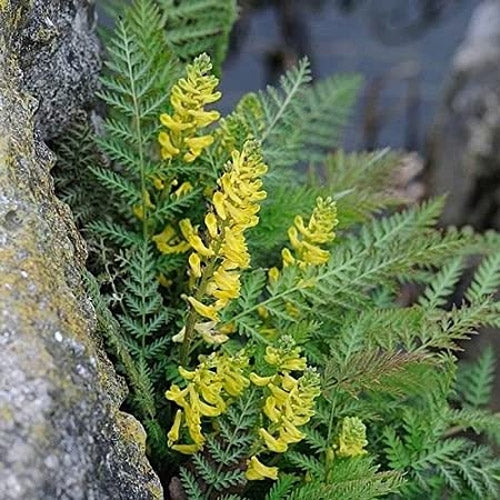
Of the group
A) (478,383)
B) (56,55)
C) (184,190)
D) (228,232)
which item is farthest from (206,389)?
(478,383)

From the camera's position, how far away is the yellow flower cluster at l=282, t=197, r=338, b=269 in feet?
4.55

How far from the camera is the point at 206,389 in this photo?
1.29 metres

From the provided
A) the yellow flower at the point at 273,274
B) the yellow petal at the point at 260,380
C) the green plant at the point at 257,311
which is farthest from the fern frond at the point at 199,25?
the yellow petal at the point at 260,380

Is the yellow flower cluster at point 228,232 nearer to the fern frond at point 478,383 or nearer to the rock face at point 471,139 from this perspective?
the fern frond at point 478,383

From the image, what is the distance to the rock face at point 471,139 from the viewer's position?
3059 mm

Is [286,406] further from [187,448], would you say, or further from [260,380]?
[187,448]

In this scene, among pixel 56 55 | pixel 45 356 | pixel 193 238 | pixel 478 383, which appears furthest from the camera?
pixel 478 383

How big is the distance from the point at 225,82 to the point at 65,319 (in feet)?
10.9

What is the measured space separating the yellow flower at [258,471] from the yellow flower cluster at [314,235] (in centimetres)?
27

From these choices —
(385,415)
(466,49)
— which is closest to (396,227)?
(385,415)

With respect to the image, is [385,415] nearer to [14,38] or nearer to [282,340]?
[282,340]

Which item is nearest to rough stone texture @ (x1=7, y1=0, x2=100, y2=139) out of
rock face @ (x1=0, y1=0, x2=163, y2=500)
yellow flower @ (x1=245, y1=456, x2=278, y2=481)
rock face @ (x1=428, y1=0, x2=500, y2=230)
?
rock face @ (x1=0, y1=0, x2=163, y2=500)

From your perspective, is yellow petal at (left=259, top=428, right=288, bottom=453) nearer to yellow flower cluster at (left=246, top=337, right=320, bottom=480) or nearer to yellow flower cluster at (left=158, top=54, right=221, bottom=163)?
yellow flower cluster at (left=246, top=337, right=320, bottom=480)

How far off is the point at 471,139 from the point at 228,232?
1995 mm
